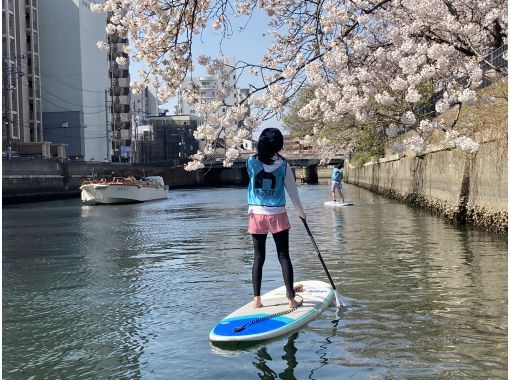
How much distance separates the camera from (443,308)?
24.6 ft

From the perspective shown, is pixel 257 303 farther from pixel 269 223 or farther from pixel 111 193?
pixel 111 193

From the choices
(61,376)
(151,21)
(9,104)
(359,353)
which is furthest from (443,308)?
(9,104)

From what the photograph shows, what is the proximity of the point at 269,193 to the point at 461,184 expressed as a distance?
1299 centimetres

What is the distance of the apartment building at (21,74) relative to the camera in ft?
182

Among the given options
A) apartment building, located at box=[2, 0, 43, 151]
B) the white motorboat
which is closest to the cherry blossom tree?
the white motorboat

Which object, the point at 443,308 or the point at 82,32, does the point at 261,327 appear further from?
the point at 82,32

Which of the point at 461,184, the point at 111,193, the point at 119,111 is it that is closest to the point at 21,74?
the point at 119,111

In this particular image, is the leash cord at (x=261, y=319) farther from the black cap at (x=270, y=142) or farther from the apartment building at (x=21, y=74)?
the apartment building at (x=21, y=74)

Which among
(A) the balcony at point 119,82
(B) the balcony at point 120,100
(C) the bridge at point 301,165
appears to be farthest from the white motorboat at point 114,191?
(A) the balcony at point 119,82

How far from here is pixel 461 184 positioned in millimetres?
18250

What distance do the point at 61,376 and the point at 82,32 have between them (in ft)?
230

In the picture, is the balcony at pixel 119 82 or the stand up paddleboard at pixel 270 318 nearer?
the stand up paddleboard at pixel 270 318

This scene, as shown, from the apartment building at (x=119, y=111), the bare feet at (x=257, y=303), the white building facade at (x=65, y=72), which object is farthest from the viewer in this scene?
the apartment building at (x=119, y=111)

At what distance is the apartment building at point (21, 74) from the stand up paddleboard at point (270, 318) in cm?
5064
